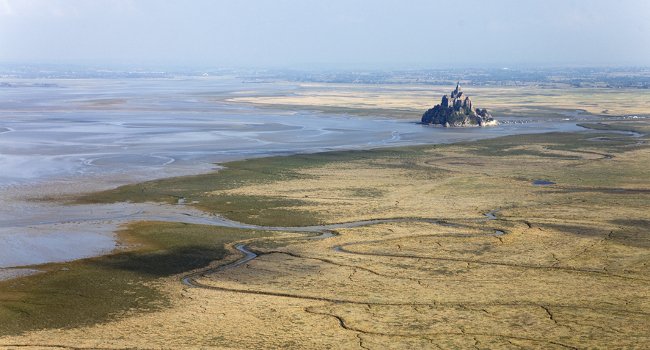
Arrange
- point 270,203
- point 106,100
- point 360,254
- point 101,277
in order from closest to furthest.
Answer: point 101,277 < point 360,254 < point 270,203 < point 106,100

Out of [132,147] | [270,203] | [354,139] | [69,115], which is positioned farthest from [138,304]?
[69,115]

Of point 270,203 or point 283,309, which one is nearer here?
point 283,309

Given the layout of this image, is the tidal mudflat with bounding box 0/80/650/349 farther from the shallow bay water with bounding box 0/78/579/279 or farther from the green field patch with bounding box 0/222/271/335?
the shallow bay water with bounding box 0/78/579/279

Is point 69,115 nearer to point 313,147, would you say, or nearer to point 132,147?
point 132,147

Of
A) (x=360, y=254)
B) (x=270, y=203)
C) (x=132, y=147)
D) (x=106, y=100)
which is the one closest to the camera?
(x=360, y=254)

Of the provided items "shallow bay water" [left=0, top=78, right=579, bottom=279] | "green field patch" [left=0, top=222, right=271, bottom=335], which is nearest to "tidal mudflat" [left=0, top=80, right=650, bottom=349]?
"green field patch" [left=0, top=222, right=271, bottom=335]

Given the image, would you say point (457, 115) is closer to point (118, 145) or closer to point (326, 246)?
point (118, 145)

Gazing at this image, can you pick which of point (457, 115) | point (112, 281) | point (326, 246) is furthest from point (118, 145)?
point (112, 281)
